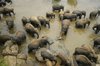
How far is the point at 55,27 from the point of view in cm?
895

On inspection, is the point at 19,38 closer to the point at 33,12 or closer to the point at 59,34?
the point at 59,34

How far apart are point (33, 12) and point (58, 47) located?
539 cm

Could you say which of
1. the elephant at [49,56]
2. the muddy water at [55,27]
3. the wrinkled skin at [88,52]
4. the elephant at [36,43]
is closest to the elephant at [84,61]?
the wrinkled skin at [88,52]

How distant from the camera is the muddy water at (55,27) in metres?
7.19

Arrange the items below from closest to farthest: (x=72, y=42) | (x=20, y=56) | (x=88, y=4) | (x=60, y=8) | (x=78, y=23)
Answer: (x=20, y=56)
(x=72, y=42)
(x=78, y=23)
(x=60, y=8)
(x=88, y=4)

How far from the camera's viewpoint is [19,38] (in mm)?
6930

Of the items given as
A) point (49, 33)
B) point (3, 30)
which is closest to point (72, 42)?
point (49, 33)

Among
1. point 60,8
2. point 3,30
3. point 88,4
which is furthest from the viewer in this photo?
point 88,4

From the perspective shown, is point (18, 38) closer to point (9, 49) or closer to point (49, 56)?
point (9, 49)

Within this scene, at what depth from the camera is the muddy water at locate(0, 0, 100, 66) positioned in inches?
283

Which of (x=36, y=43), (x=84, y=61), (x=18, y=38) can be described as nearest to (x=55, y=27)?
(x=36, y=43)

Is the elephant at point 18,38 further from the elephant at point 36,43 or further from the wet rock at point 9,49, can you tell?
the elephant at point 36,43

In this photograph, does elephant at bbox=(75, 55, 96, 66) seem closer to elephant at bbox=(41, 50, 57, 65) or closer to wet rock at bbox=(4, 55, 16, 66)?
elephant at bbox=(41, 50, 57, 65)

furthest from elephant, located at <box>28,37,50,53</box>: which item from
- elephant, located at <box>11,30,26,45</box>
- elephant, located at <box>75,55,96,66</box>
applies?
elephant, located at <box>75,55,96,66</box>
